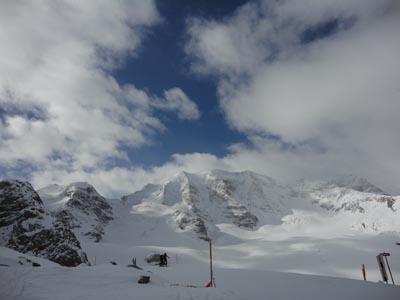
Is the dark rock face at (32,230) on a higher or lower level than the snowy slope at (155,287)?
higher

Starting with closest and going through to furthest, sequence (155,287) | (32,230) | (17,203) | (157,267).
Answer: (155,287)
(157,267)
(32,230)
(17,203)

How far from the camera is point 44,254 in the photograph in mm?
84500

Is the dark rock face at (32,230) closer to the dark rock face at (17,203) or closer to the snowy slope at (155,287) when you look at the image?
→ the dark rock face at (17,203)

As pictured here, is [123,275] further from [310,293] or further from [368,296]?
[368,296]

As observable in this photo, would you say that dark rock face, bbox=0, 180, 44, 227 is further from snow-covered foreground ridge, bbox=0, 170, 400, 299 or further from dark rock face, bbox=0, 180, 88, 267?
snow-covered foreground ridge, bbox=0, 170, 400, 299

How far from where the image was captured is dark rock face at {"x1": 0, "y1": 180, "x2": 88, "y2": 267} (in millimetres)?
85188

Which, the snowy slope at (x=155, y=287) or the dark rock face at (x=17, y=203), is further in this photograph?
the dark rock face at (x=17, y=203)

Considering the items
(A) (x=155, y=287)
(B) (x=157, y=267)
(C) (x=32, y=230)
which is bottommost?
(A) (x=155, y=287)

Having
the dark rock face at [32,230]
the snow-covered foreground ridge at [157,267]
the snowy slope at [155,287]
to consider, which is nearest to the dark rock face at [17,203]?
the dark rock face at [32,230]

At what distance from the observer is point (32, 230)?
3617 inches

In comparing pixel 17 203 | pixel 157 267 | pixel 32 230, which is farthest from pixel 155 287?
pixel 17 203

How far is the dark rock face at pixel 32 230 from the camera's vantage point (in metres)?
85.2

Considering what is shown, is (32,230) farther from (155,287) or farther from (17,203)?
(155,287)

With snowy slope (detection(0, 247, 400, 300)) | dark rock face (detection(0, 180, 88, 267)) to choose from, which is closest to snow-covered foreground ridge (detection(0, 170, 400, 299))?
snowy slope (detection(0, 247, 400, 300))
